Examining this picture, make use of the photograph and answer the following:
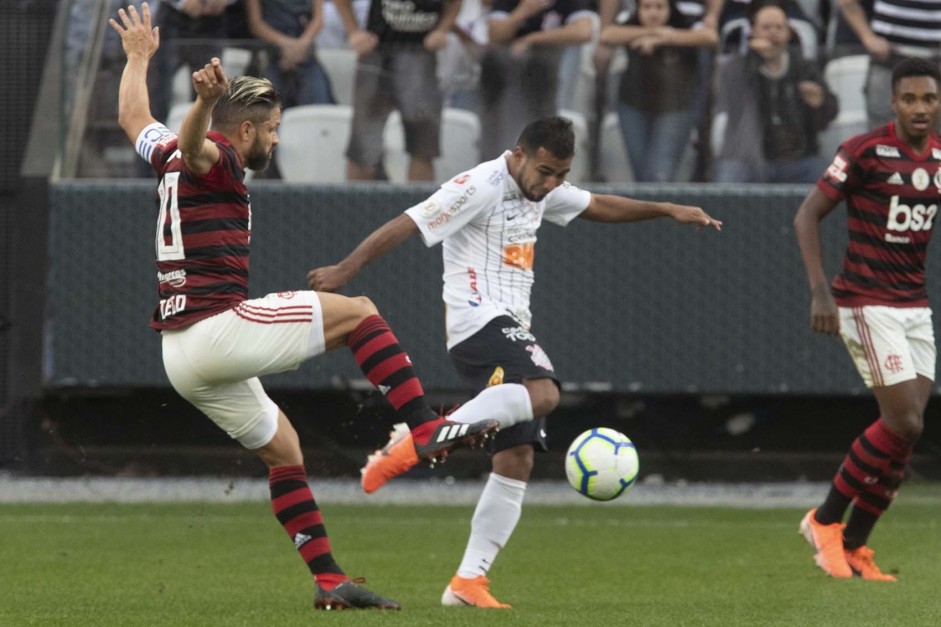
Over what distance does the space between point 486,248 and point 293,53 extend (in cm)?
518

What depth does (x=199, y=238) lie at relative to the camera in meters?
6.05

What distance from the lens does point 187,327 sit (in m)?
6.09

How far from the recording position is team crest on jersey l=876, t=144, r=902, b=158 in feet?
26.3

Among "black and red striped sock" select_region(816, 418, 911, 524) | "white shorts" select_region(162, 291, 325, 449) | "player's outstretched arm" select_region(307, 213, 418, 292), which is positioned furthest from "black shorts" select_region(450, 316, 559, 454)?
"black and red striped sock" select_region(816, 418, 911, 524)

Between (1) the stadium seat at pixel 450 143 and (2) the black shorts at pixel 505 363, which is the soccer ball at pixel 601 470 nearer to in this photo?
(2) the black shorts at pixel 505 363

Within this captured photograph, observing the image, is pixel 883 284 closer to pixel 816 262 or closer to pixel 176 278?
pixel 816 262

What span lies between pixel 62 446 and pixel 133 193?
2.10m

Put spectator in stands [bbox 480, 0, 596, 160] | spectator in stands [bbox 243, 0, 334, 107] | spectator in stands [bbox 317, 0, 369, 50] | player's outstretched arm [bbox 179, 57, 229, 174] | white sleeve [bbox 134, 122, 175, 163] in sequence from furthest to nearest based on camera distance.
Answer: spectator in stands [bbox 317, 0, 369, 50], spectator in stands [bbox 243, 0, 334, 107], spectator in stands [bbox 480, 0, 596, 160], white sleeve [bbox 134, 122, 175, 163], player's outstretched arm [bbox 179, 57, 229, 174]

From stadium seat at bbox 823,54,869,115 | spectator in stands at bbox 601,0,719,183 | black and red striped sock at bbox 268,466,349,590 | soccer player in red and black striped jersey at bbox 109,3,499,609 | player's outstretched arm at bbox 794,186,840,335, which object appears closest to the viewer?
soccer player in red and black striped jersey at bbox 109,3,499,609

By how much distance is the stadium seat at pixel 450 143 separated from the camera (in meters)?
11.7

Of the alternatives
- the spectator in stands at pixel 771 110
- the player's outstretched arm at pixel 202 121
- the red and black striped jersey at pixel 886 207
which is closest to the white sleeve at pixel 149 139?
the player's outstretched arm at pixel 202 121

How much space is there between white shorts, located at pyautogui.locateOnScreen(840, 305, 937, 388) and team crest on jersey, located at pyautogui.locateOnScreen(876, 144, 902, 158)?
77cm

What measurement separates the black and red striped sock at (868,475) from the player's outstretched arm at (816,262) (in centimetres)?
67

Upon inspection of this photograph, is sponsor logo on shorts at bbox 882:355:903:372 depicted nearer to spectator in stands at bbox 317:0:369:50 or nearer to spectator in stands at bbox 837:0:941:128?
spectator in stands at bbox 837:0:941:128
